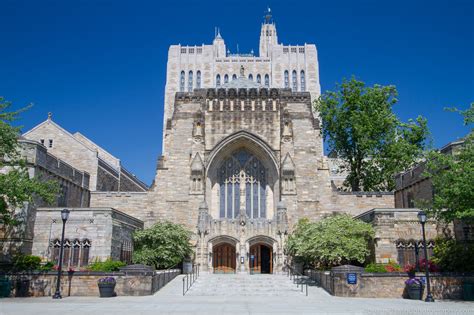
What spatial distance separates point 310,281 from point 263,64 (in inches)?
2489

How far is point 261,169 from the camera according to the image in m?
34.4

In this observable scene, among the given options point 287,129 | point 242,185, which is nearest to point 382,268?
point 242,185

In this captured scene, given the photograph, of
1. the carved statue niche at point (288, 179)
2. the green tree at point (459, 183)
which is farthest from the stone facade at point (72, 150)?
the green tree at point (459, 183)

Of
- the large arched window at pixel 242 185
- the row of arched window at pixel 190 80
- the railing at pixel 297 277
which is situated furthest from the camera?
the row of arched window at pixel 190 80

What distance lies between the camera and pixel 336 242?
23.5 m

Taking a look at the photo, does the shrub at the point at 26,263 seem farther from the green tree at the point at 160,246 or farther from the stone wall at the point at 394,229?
the stone wall at the point at 394,229

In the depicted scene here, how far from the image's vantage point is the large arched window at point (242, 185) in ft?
110

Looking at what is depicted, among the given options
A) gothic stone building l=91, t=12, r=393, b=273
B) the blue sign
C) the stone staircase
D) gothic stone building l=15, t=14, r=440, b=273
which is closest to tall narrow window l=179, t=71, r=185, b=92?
gothic stone building l=15, t=14, r=440, b=273

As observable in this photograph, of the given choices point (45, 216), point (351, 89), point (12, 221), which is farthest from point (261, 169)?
point (12, 221)

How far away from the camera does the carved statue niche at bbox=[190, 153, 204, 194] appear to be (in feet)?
105

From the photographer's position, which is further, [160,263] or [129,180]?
[129,180]

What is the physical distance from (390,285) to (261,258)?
528 inches

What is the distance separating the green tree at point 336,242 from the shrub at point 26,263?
44.4ft

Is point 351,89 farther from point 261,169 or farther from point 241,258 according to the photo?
point 241,258
